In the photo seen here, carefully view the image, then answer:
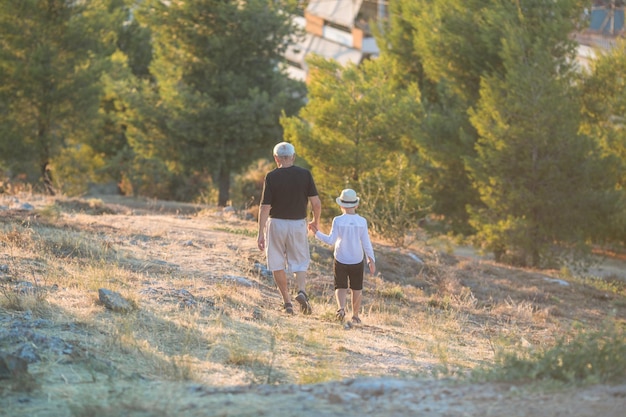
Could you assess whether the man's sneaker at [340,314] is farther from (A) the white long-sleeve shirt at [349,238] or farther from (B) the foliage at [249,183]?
(B) the foliage at [249,183]

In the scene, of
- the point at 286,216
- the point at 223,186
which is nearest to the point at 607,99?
the point at 223,186

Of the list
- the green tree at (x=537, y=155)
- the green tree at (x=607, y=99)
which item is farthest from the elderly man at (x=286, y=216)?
the green tree at (x=607, y=99)

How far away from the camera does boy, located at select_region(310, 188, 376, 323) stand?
996 cm

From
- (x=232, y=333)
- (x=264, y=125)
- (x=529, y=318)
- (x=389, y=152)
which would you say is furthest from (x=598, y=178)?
(x=232, y=333)

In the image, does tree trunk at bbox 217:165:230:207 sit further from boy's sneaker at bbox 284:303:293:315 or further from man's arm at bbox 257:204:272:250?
man's arm at bbox 257:204:272:250

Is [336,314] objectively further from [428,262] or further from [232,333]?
[428,262]

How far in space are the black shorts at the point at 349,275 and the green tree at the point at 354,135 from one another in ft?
27.5

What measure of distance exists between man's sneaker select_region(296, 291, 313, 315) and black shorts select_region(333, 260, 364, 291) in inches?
14.3

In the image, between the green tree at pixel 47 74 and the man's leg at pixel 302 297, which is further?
the green tree at pixel 47 74

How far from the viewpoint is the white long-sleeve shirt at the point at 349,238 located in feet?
32.7

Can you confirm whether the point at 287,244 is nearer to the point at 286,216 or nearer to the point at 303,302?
the point at 286,216

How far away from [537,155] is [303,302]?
10746 millimetres

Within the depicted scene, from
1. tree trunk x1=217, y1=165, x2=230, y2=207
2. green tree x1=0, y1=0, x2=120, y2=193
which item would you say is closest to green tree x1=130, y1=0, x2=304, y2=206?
tree trunk x1=217, y1=165, x2=230, y2=207

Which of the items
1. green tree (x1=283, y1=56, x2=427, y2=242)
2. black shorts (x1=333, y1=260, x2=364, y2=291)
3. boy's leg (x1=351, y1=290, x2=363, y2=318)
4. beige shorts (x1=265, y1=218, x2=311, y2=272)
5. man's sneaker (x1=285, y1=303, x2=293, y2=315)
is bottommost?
man's sneaker (x1=285, y1=303, x2=293, y2=315)
